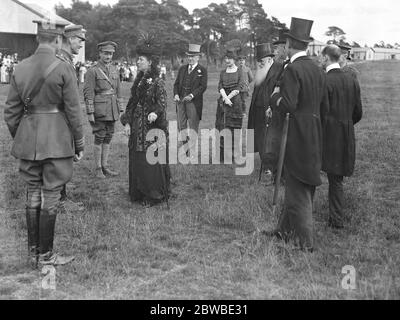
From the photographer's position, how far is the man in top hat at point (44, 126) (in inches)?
191

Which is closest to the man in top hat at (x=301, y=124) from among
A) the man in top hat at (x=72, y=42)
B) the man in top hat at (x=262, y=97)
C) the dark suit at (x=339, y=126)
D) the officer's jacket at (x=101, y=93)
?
the dark suit at (x=339, y=126)

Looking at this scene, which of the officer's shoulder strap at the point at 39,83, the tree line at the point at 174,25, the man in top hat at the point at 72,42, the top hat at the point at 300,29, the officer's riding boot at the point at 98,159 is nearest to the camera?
the officer's shoulder strap at the point at 39,83

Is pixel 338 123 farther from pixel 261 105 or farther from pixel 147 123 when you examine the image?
pixel 261 105

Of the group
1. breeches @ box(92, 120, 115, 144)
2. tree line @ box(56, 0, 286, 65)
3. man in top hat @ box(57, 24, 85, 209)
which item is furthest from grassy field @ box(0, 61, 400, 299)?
tree line @ box(56, 0, 286, 65)

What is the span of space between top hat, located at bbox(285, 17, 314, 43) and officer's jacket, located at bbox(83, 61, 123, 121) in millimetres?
4151

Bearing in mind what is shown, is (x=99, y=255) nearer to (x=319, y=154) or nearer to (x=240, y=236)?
(x=240, y=236)

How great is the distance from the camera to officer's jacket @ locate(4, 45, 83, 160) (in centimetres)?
484

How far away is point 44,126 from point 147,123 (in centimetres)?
248

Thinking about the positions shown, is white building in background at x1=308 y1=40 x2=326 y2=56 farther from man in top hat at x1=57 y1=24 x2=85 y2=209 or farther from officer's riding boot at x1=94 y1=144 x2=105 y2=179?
officer's riding boot at x1=94 y1=144 x2=105 y2=179

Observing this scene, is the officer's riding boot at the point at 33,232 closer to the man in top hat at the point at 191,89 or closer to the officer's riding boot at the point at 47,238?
the officer's riding boot at the point at 47,238

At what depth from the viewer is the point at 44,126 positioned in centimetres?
489

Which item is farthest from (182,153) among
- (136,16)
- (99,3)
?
(99,3)

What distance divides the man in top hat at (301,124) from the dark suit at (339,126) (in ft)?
2.06
